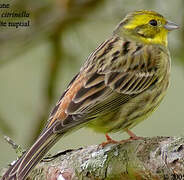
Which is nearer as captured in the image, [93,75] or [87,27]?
A: [93,75]

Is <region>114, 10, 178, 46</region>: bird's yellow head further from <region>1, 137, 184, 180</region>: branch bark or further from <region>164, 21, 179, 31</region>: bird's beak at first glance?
<region>1, 137, 184, 180</region>: branch bark

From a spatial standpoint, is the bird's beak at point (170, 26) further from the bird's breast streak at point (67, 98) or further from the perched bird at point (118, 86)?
the bird's breast streak at point (67, 98)

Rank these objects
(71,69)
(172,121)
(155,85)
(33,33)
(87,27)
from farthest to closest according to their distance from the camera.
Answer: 1. (172,121)
2. (87,27)
3. (71,69)
4. (33,33)
5. (155,85)

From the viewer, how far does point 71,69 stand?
5.74 m

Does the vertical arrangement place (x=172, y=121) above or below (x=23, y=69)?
below

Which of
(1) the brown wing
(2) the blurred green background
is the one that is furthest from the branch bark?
(2) the blurred green background

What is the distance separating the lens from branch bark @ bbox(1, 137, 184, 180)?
125 inches

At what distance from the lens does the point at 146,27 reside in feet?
17.1

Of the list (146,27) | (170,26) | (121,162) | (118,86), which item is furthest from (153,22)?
(121,162)

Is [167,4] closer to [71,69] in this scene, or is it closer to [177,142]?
[71,69]

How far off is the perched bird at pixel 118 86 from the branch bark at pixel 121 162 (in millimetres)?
164

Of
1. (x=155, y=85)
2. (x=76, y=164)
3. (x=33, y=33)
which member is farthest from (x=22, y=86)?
(x=76, y=164)

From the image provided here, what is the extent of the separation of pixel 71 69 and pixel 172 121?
1784mm

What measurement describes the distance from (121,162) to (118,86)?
1.12m
